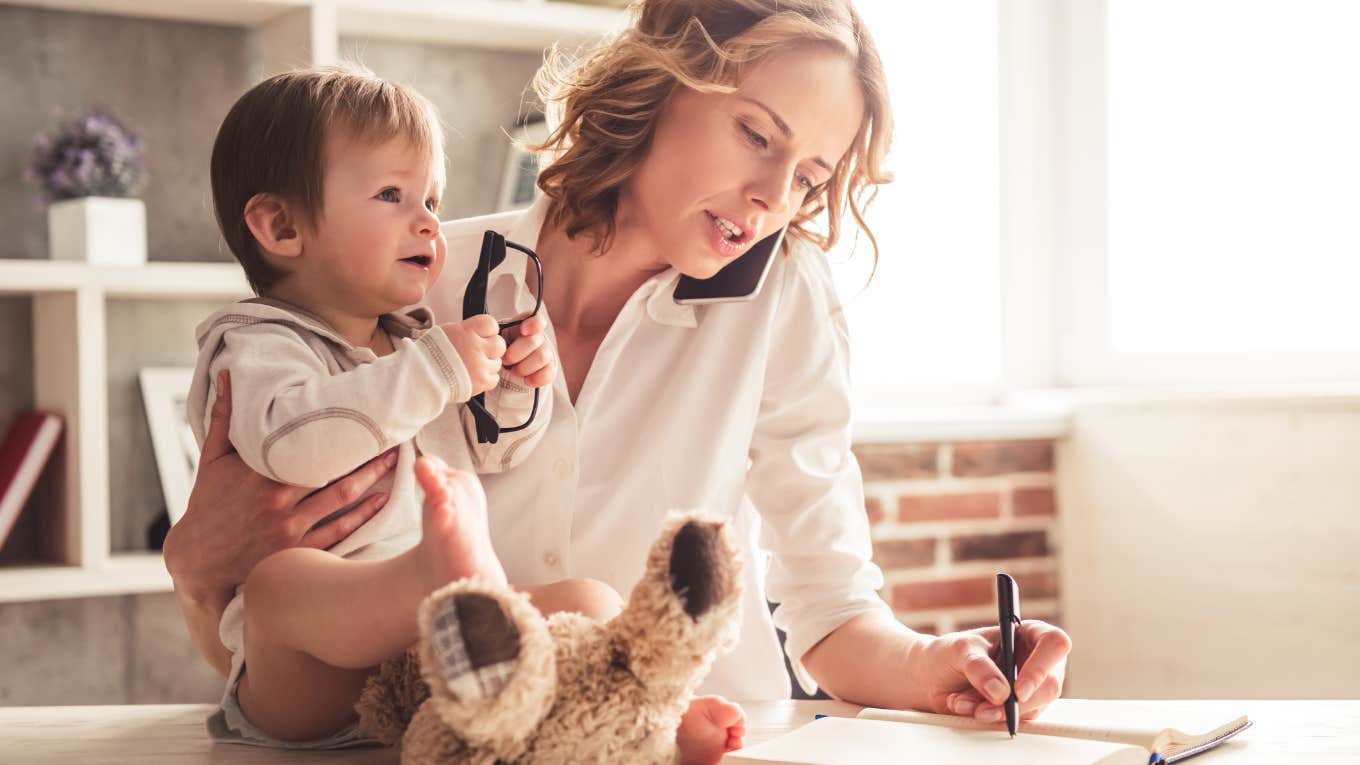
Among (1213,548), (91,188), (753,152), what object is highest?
(91,188)

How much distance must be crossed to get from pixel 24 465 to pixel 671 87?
5.08 ft

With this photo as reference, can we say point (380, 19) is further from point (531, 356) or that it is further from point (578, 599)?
point (578, 599)

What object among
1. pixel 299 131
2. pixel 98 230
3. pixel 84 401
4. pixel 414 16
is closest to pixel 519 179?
pixel 414 16

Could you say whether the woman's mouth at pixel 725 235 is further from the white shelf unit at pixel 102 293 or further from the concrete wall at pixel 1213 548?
the concrete wall at pixel 1213 548

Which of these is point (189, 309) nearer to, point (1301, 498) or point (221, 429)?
point (221, 429)

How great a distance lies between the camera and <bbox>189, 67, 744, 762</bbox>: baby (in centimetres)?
94

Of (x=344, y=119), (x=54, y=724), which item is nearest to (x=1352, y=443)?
(x=344, y=119)

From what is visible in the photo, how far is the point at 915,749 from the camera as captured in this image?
97cm

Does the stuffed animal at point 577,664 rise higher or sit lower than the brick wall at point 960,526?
higher

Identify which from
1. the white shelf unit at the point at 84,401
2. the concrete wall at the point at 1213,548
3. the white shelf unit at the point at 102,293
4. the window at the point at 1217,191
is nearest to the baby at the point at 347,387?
the white shelf unit at the point at 102,293

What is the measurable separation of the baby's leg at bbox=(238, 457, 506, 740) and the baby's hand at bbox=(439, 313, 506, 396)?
12 centimetres

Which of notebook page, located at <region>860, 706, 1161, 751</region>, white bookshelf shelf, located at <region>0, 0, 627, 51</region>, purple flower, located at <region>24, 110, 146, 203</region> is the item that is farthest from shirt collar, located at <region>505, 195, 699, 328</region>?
purple flower, located at <region>24, 110, 146, 203</region>

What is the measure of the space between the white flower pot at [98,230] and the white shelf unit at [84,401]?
6cm

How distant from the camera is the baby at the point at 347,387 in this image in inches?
36.8
